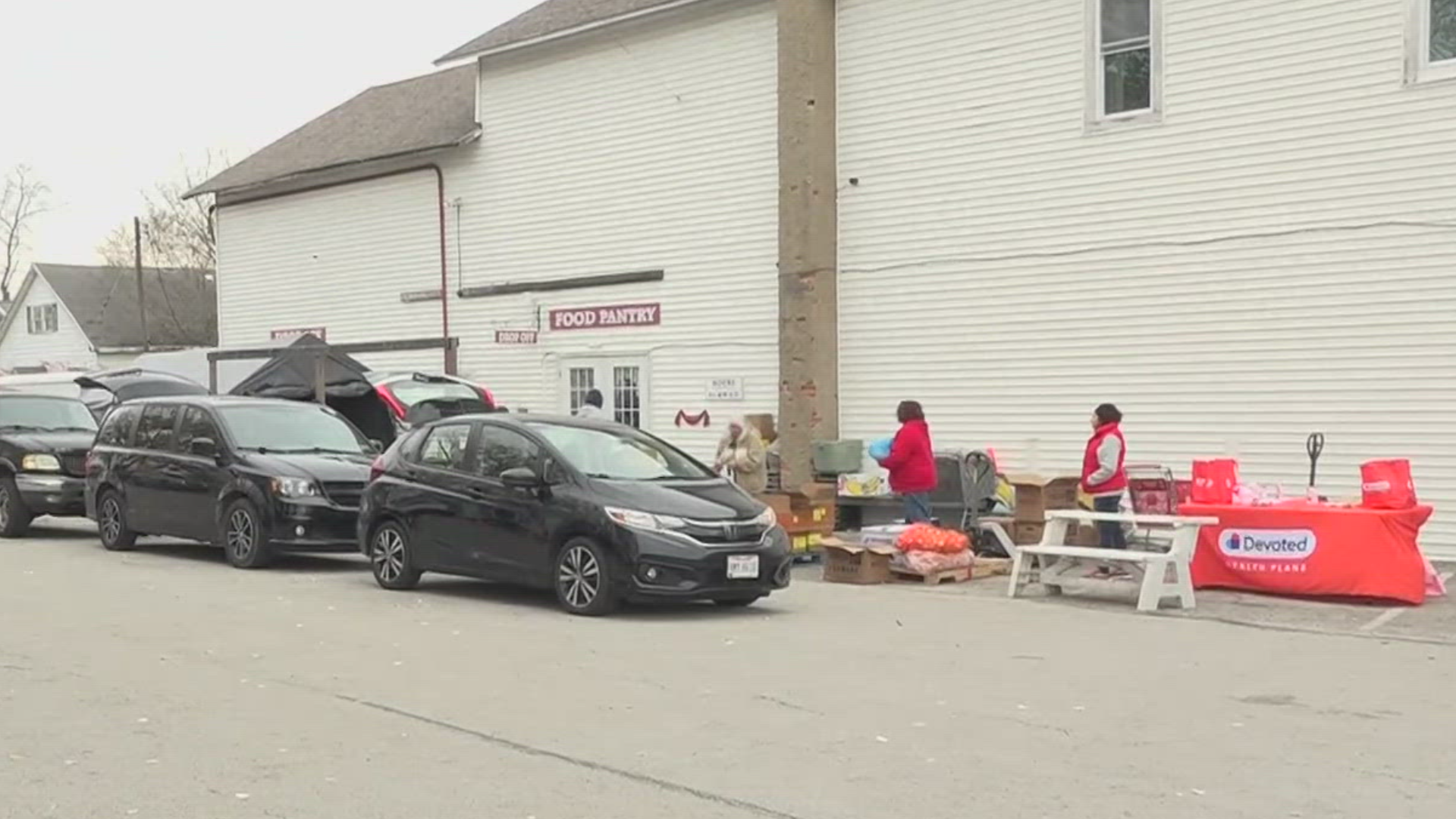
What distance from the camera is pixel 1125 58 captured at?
17.5 m

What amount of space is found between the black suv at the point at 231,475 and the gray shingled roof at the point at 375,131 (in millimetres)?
10007

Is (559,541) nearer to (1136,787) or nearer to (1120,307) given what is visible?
(1136,787)

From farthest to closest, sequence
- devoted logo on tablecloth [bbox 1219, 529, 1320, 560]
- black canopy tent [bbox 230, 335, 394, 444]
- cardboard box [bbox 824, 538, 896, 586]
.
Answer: black canopy tent [bbox 230, 335, 394, 444] → cardboard box [bbox 824, 538, 896, 586] → devoted logo on tablecloth [bbox 1219, 529, 1320, 560]

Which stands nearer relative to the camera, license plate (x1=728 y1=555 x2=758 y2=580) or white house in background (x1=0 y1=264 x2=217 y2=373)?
license plate (x1=728 y1=555 x2=758 y2=580)

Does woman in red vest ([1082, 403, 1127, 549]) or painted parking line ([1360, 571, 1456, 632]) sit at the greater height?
woman in red vest ([1082, 403, 1127, 549])

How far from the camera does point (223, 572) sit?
49.6 ft

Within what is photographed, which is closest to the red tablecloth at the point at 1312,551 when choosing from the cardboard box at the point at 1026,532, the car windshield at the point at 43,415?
the cardboard box at the point at 1026,532

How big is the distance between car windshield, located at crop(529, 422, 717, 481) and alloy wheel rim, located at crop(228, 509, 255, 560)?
3.91 meters

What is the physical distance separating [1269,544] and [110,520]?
474 inches

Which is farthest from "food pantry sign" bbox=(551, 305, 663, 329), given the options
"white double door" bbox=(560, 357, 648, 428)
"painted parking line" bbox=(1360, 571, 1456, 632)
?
"painted parking line" bbox=(1360, 571, 1456, 632)

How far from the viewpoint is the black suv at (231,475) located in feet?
49.5

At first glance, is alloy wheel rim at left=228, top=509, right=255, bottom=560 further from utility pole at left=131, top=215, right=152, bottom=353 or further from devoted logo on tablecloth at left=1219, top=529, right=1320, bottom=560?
utility pole at left=131, top=215, right=152, bottom=353

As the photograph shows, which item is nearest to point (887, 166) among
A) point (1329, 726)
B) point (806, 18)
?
point (806, 18)

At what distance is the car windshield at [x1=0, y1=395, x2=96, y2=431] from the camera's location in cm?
1984
